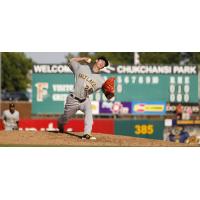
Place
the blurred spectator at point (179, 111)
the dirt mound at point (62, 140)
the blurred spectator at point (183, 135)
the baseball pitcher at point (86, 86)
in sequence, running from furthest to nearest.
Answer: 1. the blurred spectator at point (179, 111)
2. the blurred spectator at point (183, 135)
3. the dirt mound at point (62, 140)
4. the baseball pitcher at point (86, 86)

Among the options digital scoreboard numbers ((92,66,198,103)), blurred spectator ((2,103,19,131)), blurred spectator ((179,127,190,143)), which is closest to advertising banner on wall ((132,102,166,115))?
digital scoreboard numbers ((92,66,198,103))

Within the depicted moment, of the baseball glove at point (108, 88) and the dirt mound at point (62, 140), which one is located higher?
the baseball glove at point (108, 88)

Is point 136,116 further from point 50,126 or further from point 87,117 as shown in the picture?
point 87,117

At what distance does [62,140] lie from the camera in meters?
15.4

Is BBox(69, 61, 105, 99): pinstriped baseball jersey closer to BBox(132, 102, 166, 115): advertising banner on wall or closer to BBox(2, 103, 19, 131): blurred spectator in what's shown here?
BBox(2, 103, 19, 131): blurred spectator

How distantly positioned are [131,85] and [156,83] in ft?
4.58

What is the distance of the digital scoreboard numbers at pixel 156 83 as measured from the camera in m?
32.2

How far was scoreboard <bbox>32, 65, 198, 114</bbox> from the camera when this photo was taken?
31.3 meters

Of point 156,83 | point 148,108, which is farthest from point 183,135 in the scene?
point 156,83

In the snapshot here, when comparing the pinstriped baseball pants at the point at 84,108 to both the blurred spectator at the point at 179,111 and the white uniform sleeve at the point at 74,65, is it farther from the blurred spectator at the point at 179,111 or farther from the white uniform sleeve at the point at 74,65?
the blurred spectator at the point at 179,111

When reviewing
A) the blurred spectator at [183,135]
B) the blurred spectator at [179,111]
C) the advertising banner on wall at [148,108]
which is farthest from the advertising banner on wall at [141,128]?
the blurred spectator at [179,111]

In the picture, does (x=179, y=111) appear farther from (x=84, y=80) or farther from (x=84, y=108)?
(x=84, y=80)

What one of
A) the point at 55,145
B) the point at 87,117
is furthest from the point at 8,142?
the point at 87,117

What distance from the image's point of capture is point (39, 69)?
103 feet
